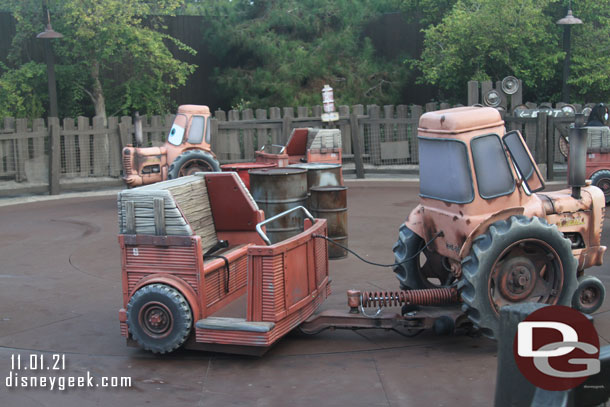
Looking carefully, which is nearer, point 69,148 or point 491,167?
point 491,167

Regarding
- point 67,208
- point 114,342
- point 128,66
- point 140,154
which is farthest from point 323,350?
point 128,66

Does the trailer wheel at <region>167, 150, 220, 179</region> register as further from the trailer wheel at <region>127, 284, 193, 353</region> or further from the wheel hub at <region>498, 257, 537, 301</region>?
the wheel hub at <region>498, 257, 537, 301</region>

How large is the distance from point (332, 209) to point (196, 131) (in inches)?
219

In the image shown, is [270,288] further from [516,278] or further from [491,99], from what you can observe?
[491,99]

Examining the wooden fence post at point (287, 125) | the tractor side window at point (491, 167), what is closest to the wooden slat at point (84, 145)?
the wooden fence post at point (287, 125)

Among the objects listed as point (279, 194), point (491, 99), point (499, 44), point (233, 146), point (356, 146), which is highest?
point (499, 44)

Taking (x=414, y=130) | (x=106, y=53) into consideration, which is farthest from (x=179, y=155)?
(x=414, y=130)

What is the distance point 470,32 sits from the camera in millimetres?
20141

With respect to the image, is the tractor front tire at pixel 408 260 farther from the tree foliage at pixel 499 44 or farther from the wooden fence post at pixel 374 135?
the tree foliage at pixel 499 44

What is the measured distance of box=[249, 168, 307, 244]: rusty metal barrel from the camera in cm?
972

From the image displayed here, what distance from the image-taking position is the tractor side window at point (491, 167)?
6.38 metres

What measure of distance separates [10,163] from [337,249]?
10.4m

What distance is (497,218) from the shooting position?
6.36 metres

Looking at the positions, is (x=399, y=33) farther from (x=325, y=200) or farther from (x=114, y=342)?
(x=114, y=342)
